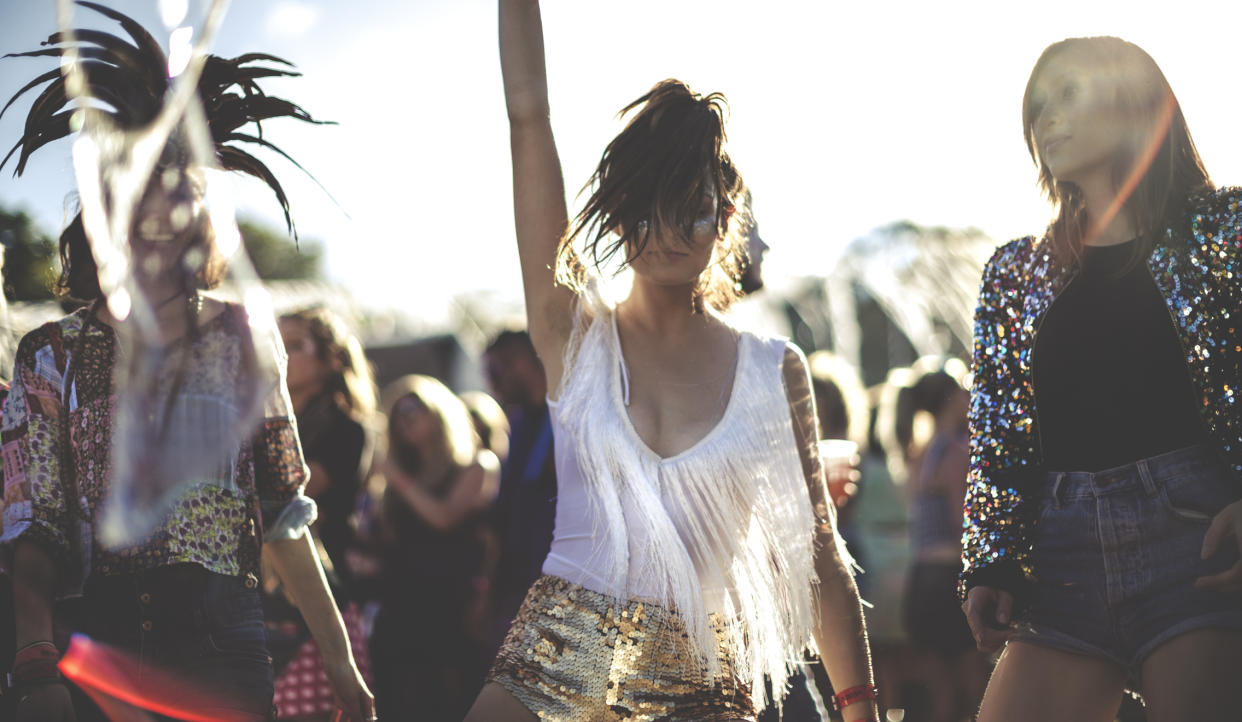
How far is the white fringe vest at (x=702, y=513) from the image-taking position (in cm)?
224

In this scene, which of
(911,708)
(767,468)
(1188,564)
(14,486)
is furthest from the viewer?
(911,708)

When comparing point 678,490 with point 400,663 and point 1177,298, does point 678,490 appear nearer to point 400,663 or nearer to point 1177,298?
point 1177,298

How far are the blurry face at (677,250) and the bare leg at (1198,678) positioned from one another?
3.92ft

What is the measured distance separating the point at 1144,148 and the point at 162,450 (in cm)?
217

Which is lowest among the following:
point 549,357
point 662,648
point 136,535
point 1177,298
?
point 662,648

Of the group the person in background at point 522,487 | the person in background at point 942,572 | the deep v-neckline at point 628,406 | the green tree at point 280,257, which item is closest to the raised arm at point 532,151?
the deep v-neckline at point 628,406

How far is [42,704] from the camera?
82.5 inches

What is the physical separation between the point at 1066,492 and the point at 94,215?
83.5 inches

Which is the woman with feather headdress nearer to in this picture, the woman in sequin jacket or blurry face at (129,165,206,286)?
blurry face at (129,165,206,286)

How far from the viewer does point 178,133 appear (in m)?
2.47

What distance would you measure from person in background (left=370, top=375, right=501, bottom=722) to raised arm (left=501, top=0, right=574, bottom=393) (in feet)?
9.53

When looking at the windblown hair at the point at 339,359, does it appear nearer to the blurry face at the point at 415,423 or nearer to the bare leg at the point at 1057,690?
the blurry face at the point at 415,423

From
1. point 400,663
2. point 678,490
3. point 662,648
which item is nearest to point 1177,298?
point 678,490

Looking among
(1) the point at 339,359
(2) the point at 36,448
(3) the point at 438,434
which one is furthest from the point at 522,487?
(2) the point at 36,448
